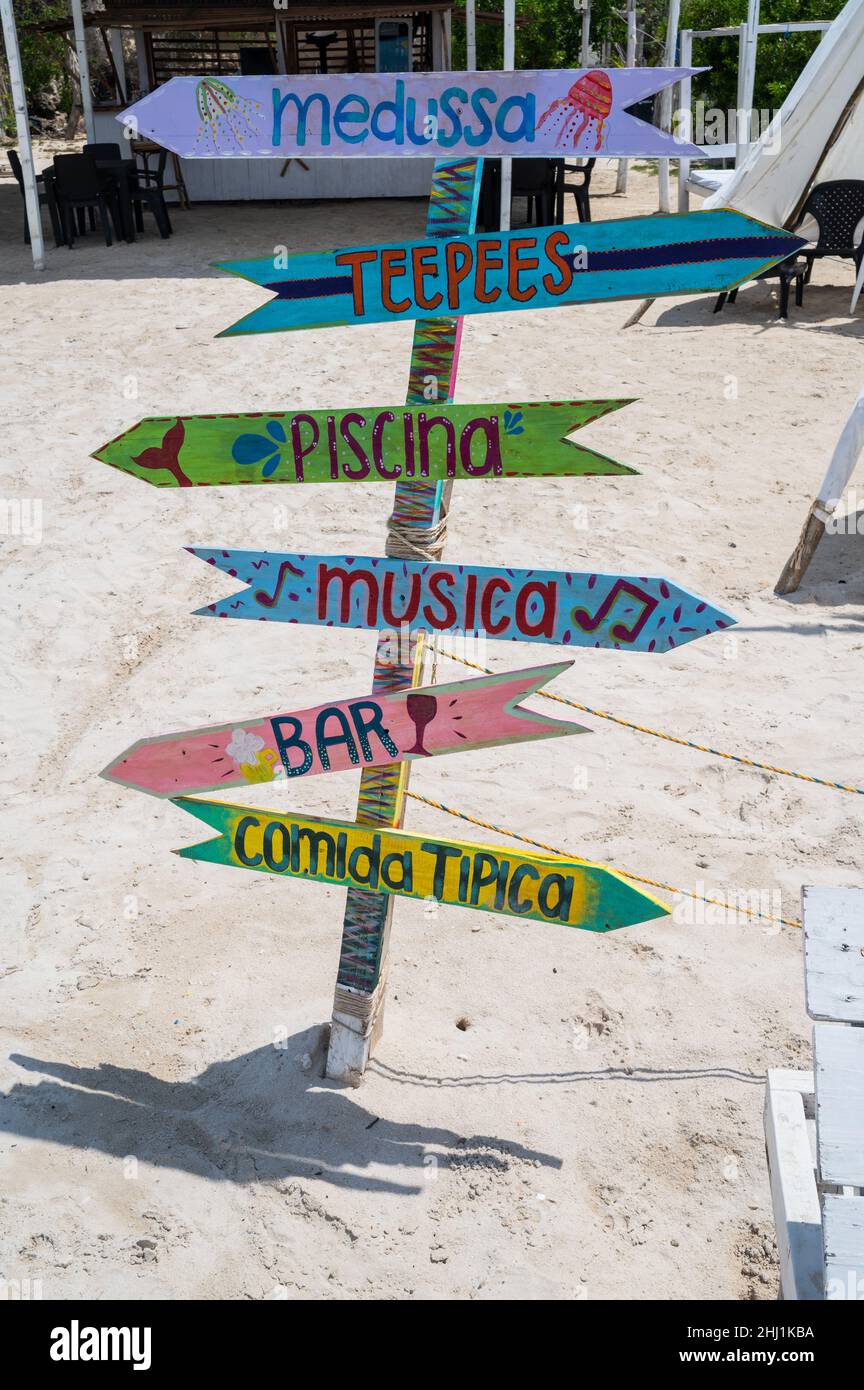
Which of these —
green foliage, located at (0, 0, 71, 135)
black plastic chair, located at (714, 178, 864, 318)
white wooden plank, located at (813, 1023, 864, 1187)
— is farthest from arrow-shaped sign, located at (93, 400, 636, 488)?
green foliage, located at (0, 0, 71, 135)

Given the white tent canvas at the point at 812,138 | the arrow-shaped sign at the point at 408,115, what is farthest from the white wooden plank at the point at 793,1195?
the white tent canvas at the point at 812,138

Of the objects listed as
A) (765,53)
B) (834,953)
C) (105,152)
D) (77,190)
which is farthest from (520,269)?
(765,53)

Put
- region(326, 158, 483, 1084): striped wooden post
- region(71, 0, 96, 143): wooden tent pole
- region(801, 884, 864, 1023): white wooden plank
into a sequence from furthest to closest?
1. region(71, 0, 96, 143): wooden tent pole
2. region(326, 158, 483, 1084): striped wooden post
3. region(801, 884, 864, 1023): white wooden plank

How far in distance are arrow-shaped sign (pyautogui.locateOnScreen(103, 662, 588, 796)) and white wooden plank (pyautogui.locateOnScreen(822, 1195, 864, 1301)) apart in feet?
3.47

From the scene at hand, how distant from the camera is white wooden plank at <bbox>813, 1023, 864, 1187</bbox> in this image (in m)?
1.82

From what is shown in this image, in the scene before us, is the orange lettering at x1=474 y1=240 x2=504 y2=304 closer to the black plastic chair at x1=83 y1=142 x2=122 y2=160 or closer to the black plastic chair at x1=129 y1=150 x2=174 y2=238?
the black plastic chair at x1=129 y1=150 x2=174 y2=238

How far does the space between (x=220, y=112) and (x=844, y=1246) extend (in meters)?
2.45

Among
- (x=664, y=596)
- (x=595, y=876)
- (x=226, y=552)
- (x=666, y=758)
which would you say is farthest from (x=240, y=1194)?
(x=666, y=758)

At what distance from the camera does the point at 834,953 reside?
2152mm

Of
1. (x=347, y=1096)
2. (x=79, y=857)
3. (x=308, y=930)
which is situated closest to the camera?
(x=347, y=1096)

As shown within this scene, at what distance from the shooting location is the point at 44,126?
843 inches

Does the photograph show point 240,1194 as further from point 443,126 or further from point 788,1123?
point 443,126

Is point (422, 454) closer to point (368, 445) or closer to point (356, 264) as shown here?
point (368, 445)
